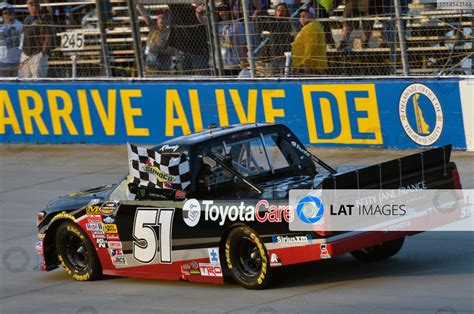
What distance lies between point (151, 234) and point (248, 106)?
7808mm

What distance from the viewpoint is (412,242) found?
1065 centimetres

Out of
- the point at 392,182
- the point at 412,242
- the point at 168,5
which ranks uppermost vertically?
the point at 168,5

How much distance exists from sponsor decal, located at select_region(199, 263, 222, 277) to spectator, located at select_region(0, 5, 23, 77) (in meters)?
11.6

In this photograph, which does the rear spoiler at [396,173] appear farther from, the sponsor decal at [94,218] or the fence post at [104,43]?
the fence post at [104,43]

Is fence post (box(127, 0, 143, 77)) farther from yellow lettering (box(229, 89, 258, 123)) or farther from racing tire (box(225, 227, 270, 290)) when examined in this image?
racing tire (box(225, 227, 270, 290))

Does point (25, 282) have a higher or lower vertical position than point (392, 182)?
lower

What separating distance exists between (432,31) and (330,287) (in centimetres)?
701

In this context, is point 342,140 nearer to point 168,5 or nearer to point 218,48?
point 218,48

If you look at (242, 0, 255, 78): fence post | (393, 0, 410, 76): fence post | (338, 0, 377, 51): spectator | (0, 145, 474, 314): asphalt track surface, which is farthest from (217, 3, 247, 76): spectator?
(0, 145, 474, 314): asphalt track surface

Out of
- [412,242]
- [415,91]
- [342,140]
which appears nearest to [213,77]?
[342,140]

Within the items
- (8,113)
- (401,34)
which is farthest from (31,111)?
(401,34)

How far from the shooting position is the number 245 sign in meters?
18.9

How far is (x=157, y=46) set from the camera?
18.0m

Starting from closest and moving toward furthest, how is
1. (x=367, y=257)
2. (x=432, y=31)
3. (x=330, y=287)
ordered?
(x=330, y=287)
(x=367, y=257)
(x=432, y=31)
